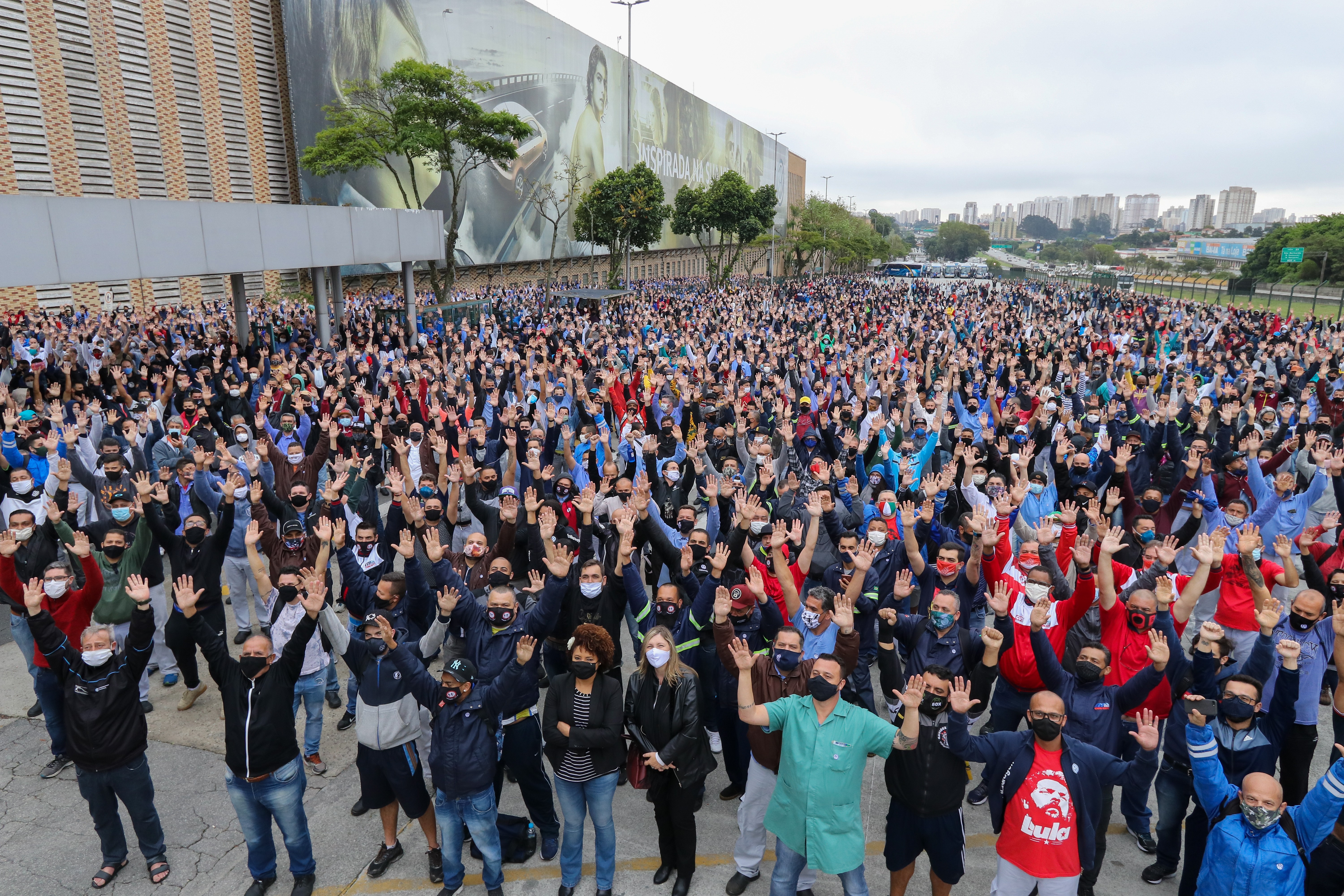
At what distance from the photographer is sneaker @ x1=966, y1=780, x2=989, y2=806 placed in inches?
199

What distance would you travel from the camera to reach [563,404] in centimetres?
1257

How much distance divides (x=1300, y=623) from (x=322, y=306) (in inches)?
685

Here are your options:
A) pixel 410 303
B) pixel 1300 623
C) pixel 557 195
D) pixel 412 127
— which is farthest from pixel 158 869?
pixel 557 195

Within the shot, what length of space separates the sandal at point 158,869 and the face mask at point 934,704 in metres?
4.30

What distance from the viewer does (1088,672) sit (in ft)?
13.2

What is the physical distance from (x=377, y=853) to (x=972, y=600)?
13.6 ft

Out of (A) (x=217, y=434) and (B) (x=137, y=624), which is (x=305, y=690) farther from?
(A) (x=217, y=434)

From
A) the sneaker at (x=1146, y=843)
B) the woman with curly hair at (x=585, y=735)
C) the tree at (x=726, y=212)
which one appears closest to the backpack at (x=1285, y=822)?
the sneaker at (x=1146, y=843)

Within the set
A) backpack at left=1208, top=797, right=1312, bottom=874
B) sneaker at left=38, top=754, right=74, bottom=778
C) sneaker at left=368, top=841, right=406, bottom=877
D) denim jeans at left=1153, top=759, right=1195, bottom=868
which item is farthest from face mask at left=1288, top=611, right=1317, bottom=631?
sneaker at left=38, top=754, right=74, bottom=778

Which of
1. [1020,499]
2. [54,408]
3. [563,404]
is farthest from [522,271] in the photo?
[1020,499]

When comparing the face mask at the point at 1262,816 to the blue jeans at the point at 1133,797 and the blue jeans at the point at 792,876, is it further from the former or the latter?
the blue jeans at the point at 792,876

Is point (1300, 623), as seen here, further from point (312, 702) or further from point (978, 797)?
point (312, 702)

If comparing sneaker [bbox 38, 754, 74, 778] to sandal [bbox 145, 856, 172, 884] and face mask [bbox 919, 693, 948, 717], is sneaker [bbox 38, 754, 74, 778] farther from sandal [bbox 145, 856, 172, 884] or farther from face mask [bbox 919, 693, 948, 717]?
face mask [bbox 919, 693, 948, 717]

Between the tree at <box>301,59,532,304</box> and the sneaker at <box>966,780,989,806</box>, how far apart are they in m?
25.7
